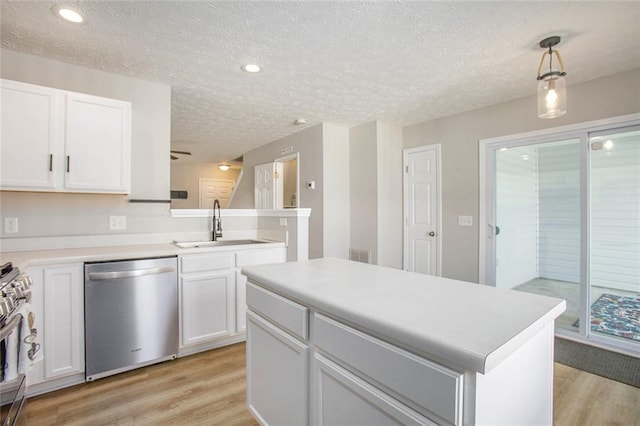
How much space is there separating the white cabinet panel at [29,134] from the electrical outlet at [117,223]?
0.56m

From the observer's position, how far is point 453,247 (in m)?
4.02

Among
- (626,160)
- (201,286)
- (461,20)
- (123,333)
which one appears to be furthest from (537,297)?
(626,160)

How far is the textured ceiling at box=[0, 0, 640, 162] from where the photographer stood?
1950 millimetres

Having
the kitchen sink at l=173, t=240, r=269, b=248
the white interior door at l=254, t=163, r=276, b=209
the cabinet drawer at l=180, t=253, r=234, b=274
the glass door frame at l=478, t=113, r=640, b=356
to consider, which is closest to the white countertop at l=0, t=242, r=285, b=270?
the cabinet drawer at l=180, t=253, r=234, b=274

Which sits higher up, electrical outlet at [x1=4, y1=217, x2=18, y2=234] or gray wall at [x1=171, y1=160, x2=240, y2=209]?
gray wall at [x1=171, y1=160, x2=240, y2=209]

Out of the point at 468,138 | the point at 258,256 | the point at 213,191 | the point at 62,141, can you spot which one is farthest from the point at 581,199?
the point at 213,191

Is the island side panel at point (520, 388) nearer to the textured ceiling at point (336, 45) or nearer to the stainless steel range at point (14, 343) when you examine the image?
the stainless steel range at point (14, 343)

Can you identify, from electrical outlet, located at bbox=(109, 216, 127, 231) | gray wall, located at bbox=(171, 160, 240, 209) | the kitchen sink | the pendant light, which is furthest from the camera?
gray wall, located at bbox=(171, 160, 240, 209)

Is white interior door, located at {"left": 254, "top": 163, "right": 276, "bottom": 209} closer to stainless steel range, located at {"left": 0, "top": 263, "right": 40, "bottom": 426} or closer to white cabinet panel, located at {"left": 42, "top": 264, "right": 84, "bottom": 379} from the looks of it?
white cabinet panel, located at {"left": 42, "top": 264, "right": 84, "bottom": 379}

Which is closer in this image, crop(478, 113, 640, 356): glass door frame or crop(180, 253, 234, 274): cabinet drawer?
crop(180, 253, 234, 274): cabinet drawer

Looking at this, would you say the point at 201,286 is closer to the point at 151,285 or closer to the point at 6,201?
the point at 151,285

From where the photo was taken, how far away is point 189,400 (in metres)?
2.02

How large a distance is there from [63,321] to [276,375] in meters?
1.67

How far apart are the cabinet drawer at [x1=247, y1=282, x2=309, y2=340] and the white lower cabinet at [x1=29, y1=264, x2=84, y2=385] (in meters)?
1.40
